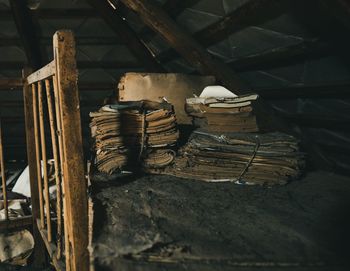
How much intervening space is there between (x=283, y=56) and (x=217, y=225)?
6.95 feet

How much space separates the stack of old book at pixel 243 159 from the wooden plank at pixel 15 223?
1920 mm

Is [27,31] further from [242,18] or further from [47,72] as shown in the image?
[47,72]

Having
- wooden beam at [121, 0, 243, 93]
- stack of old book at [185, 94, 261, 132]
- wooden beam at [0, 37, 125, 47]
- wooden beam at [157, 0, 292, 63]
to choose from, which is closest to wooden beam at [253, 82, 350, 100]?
wooden beam at [121, 0, 243, 93]

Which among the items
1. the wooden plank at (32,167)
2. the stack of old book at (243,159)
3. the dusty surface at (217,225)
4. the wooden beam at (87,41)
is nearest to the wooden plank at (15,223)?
the wooden plank at (32,167)

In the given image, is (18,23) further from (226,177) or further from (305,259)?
(305,259)

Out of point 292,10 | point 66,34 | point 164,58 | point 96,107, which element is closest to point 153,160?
point 66,34

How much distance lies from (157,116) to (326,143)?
2395 mm

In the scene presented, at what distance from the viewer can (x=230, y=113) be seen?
204 centimetres

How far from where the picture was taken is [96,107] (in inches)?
260

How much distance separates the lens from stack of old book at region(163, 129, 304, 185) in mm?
1868

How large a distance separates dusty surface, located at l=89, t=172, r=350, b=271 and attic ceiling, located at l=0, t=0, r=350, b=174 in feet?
3.81

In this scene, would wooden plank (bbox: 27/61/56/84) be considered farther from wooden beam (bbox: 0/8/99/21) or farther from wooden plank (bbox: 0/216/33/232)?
wooden beam (bbox: 0/8/99/21)

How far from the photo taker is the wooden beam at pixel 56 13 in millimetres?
4359

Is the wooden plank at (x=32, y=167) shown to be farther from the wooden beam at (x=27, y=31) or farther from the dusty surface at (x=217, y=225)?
the wooden beam at (x=27, y=31)
